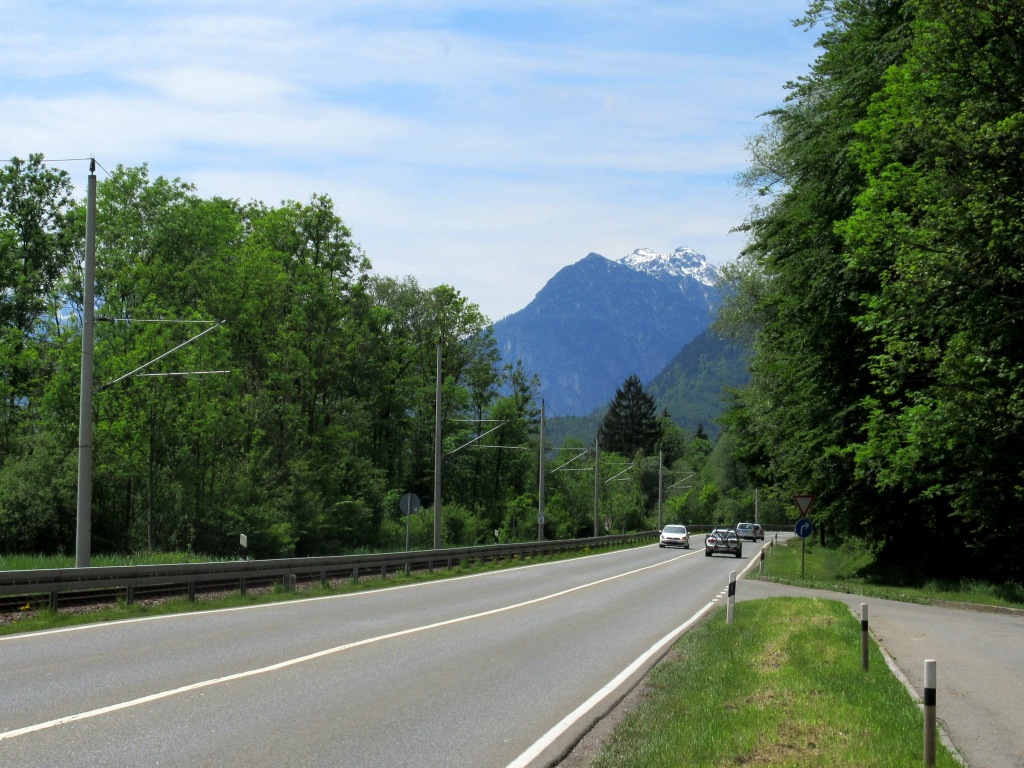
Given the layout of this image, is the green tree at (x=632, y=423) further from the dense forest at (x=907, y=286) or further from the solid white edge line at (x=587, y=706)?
the solid white edge line at (x=587, y=706)

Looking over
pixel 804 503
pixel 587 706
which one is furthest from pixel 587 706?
pixel 804 503

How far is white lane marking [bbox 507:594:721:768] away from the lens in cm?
812

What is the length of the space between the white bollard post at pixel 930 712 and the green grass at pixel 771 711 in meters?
0.40

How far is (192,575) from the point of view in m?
21.4

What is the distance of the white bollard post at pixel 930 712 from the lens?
694 cm

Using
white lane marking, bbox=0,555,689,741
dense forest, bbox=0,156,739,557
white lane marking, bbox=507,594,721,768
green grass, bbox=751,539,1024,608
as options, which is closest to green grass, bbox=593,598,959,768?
white lane marking, bbox=507,594,721,768

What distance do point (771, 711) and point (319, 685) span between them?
453cm

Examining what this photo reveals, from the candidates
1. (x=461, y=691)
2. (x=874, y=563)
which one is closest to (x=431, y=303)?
(x=874, y=563)

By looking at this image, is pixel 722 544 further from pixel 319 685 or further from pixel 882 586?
pixel 319 685

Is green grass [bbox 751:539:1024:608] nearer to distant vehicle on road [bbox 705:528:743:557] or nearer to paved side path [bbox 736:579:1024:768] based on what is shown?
paved side path [bbox 736:579:1024:768]

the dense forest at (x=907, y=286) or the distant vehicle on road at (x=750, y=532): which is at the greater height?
the dense forest at (x=907, y=286)

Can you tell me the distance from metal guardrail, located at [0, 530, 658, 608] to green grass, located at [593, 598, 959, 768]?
10374mm

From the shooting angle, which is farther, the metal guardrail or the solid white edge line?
the metal guardrail

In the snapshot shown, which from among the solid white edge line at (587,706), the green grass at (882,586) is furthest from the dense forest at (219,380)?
the green grass at (882,586)
